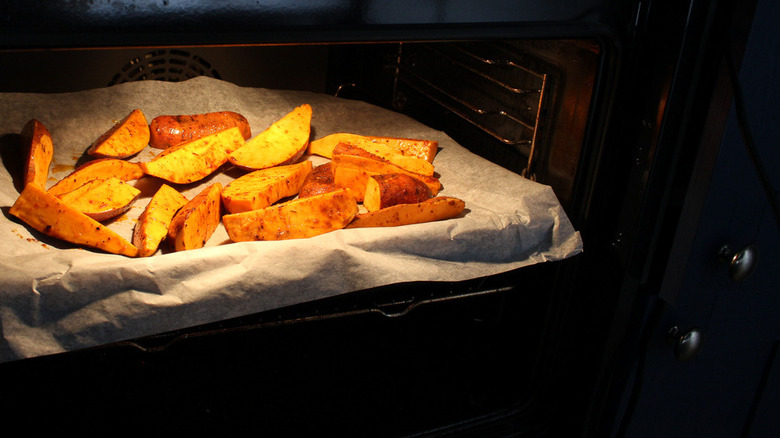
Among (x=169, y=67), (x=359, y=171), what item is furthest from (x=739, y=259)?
(x=169, y=67)

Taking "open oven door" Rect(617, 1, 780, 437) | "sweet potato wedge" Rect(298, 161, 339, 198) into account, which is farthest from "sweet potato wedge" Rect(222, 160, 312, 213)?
"open oven door" Rect(617, 1, 780, 437)

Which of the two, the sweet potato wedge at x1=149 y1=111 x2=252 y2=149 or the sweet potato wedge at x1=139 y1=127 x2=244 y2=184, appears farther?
the sweet potato wedge at x1=149 y1=111 x2=252 y2=149

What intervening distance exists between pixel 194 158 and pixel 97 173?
0.20 meters

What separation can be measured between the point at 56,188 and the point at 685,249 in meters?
1.20

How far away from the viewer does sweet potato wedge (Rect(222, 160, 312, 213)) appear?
50.3 inches

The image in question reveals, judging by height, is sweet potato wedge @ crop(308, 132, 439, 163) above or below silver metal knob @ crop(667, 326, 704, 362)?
above

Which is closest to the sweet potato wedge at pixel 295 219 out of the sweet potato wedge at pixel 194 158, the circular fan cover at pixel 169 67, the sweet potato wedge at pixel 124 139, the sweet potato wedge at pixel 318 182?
the sweet potato wedge at pixel 318 182

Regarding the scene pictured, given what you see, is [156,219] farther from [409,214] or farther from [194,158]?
[409,214]

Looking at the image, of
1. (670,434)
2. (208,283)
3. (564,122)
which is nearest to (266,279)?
(208,283)

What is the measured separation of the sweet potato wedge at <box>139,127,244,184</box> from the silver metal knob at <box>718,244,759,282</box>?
1038 millimetres

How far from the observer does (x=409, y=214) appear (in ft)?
3.89

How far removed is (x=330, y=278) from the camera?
1062 mm

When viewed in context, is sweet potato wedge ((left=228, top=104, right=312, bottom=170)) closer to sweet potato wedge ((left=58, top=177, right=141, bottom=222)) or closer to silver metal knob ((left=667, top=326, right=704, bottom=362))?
sweet potato wedge ((left=58, top=177, right=141, bottom=222))

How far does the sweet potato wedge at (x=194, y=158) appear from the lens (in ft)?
4.50
